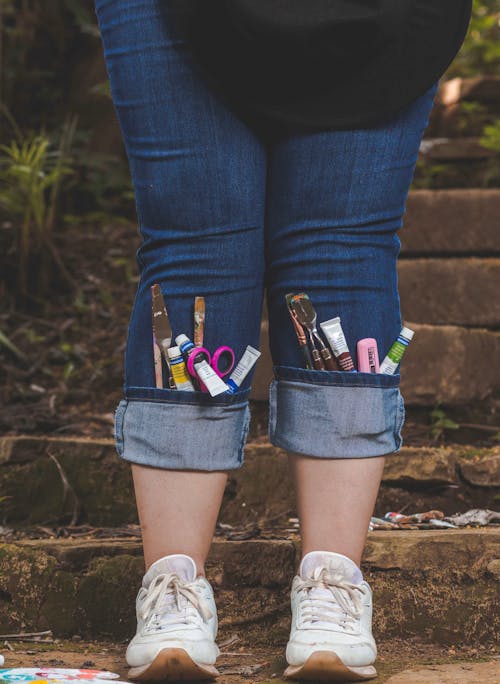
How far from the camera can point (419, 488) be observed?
6.24ft

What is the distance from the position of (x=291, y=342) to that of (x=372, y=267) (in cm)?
15

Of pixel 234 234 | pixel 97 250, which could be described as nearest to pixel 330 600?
pixel 234 234

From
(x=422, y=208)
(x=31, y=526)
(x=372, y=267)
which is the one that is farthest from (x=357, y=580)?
(x=422, y=208)

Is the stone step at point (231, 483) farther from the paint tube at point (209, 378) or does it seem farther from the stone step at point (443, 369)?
the paint tube at point (209, 378)

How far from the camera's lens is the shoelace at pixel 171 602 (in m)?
1.15

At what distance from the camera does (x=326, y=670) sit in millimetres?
1099

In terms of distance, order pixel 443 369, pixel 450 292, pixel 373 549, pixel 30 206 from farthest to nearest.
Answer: pixel 30 206
pixel 450 292
pixel 443 369
pixel 373 549

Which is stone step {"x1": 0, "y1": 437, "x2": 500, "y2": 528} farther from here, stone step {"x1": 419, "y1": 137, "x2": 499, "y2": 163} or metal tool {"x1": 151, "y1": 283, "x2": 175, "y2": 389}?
stone step {"x1": 419, "y1": 137, "x2": 499, "y2": 163}

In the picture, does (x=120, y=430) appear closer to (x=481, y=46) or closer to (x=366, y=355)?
(x=366, y=355)

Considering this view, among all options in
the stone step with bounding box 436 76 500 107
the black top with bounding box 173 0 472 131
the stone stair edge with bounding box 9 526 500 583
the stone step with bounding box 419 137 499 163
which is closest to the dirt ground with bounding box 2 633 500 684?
the stone stair edge with bounding box 9 526 500 583

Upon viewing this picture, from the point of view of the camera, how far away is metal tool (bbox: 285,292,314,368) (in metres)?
1.21

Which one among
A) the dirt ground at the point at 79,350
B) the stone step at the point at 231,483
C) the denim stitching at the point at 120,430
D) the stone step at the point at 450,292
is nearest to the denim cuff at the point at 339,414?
the denim stitching at the point at 120,430

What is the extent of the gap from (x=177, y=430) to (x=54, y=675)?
0.34 metres

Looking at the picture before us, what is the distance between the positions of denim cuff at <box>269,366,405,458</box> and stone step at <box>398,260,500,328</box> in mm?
1379
